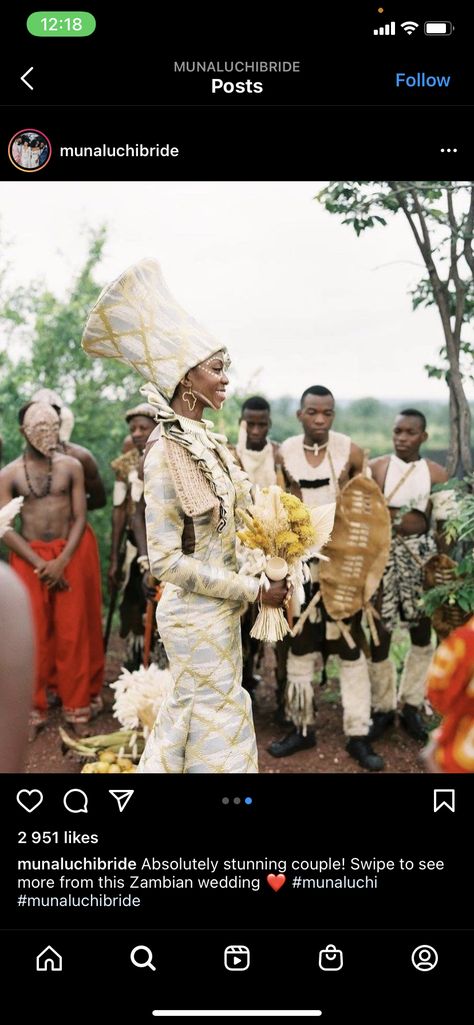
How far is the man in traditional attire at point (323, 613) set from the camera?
4.48 m

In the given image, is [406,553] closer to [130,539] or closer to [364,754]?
[364,754]

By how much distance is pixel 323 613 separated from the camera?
4594mm

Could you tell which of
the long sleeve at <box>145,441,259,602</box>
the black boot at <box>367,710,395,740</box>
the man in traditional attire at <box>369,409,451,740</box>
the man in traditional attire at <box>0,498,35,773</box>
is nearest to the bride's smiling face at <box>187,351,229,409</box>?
the long sleeve at <box>145,441,259,602</box>

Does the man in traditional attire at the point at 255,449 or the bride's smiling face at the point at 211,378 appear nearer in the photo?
the bride's smiling face at the point at 211,378

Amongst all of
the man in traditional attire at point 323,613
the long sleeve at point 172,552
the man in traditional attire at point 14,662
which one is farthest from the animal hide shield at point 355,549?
the man in traditional attire at point 14,662
